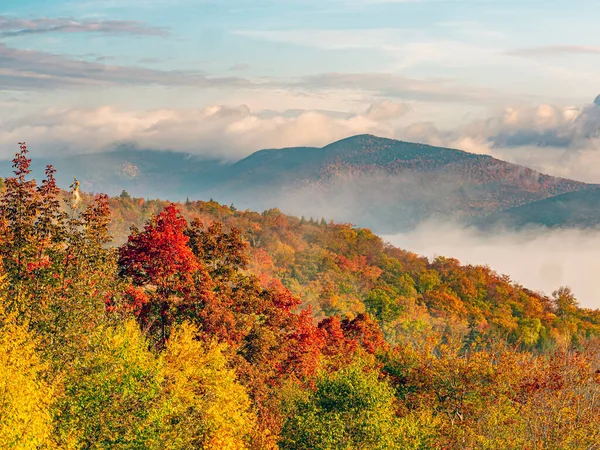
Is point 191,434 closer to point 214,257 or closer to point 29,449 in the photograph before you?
point 29,449

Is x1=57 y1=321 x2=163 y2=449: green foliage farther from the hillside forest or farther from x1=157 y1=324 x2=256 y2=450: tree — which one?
x1=157 y1=324 x2=256 y2=450: tree

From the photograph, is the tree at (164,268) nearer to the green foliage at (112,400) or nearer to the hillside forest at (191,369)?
the hillside forest at (191,369)

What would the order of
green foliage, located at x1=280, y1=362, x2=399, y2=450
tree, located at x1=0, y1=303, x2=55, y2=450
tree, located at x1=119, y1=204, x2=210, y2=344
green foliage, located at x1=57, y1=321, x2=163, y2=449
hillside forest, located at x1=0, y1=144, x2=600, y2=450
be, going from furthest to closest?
tree, located at x1=119, y1=204, x2=210, y2=344
green foliage, located at x1=280, y1=362, x2=399, y2=450
hillside forest, located at x1=0, y1=144, x2=600, y2=450
green foliage, located at x1=57, y1=321, x2=163, y2=449
tree, located at x1=0, y1=303, x2=55, y2=450

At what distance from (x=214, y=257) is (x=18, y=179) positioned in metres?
17.4

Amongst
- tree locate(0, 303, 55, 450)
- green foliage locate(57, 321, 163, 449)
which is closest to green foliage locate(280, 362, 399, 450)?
green foliage locate(57, 321, 163, 449)

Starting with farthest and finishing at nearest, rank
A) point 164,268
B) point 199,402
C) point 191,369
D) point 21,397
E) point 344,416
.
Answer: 1. point 164,268
2. point 344,416
3. point 191,369
4. point 199,402
5. point 21,397

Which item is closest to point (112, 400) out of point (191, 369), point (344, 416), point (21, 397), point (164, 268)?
point (191, 369)

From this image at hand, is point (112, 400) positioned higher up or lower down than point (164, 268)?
lower down

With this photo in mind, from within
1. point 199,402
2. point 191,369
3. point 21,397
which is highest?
point 21,397

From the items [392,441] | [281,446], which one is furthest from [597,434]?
[281,446]

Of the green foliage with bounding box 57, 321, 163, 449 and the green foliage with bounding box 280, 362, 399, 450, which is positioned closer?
the green foliage with bounding box 57, 321, 163, 449

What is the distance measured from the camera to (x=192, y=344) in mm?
46125

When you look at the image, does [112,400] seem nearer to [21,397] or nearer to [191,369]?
[191,369]

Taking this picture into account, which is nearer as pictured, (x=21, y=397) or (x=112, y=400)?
(x=21, y=397)
